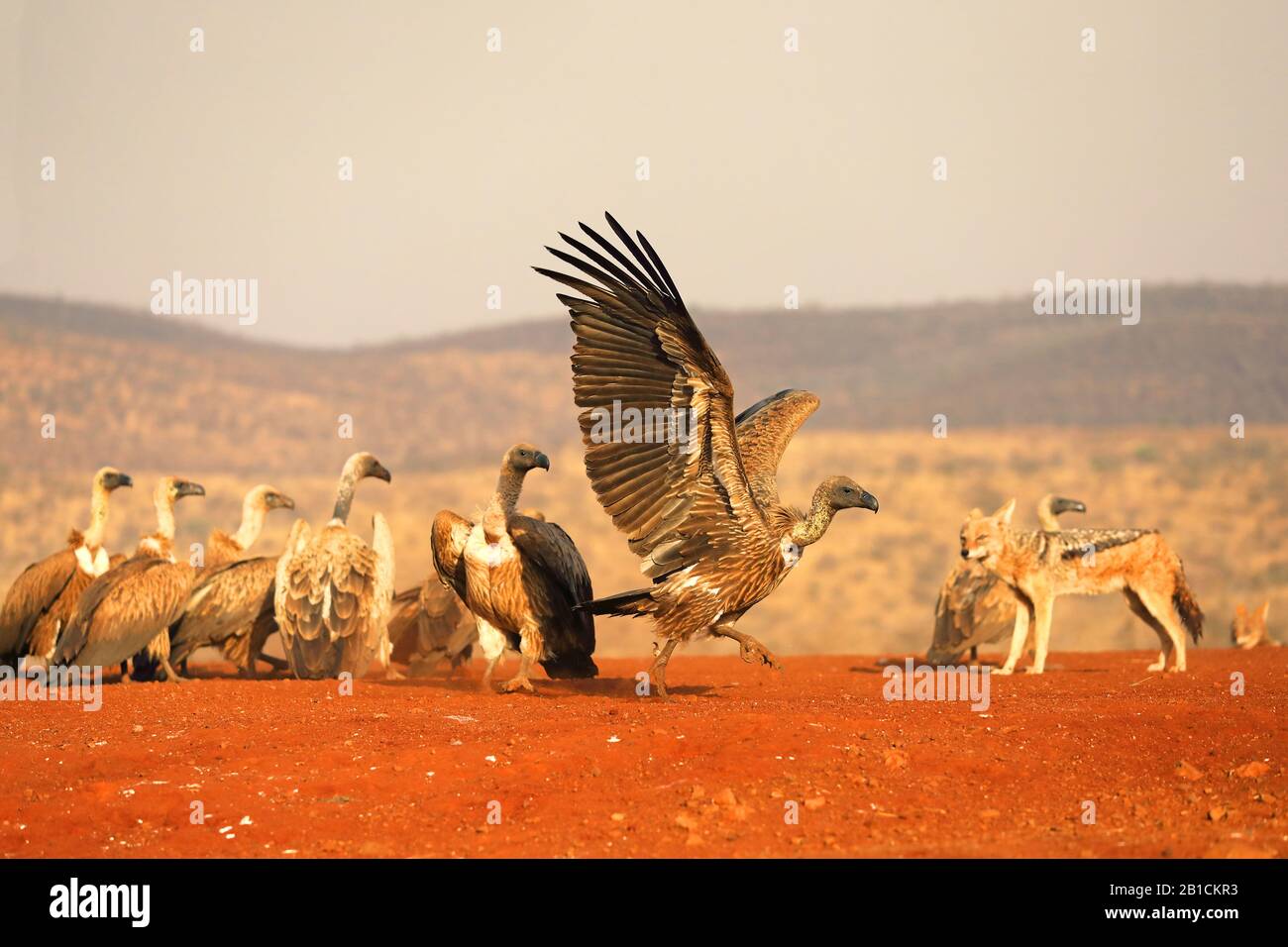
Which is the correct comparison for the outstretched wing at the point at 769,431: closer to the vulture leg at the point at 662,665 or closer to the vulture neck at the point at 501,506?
the vulture leg at the point at 662,665

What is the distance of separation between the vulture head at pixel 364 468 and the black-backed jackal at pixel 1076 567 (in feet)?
18.7

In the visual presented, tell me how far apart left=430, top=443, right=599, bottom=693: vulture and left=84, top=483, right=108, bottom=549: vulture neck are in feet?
14.7

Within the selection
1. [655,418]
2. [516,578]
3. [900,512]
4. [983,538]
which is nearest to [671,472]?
[655,418]

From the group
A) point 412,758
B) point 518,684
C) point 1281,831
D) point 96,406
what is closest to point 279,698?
point 518,684

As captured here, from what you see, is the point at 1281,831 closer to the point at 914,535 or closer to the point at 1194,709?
the point at 1194,709

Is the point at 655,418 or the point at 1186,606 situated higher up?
the point at 655,418

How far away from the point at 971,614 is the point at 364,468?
5921 mm

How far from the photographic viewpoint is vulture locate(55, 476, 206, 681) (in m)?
12.8

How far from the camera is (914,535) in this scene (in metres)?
36.4

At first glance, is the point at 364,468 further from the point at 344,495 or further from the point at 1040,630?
the point at 1040,630

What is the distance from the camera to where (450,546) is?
11469 mm

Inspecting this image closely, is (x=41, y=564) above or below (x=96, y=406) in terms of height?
below

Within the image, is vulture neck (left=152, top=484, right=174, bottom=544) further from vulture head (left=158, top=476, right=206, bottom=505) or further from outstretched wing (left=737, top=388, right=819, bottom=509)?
outstretched wing (left=737, top=388, right=819, bottom=509)

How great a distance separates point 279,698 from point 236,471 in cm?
4159
